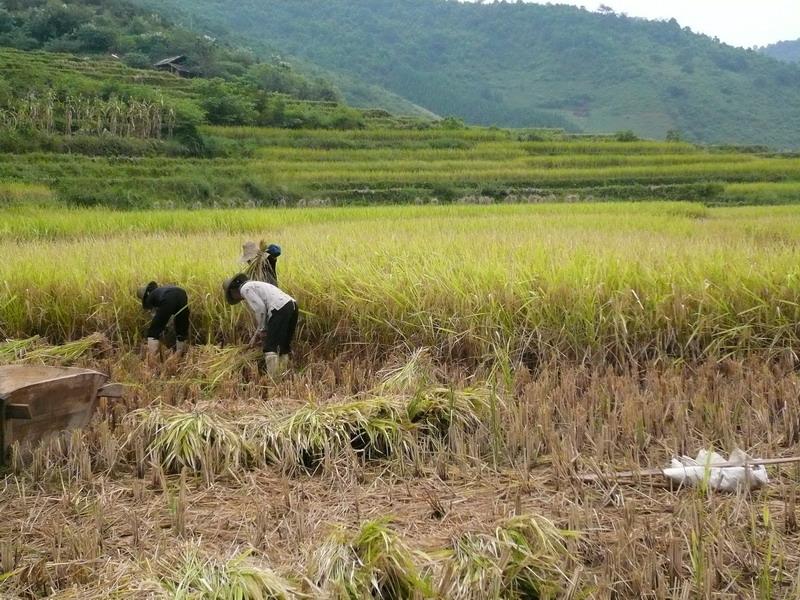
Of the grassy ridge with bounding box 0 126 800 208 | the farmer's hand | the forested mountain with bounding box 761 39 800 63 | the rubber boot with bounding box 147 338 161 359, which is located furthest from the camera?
the forested mountain with bounding box 761 39 800 63

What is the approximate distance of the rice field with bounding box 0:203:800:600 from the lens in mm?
2135

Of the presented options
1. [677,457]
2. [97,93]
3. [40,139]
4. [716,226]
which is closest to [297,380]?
[677,457]

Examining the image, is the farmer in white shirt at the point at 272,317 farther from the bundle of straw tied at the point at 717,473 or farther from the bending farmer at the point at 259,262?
the bundle of straw tied at the point at 717,473

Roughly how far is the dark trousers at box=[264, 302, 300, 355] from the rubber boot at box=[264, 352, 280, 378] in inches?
1.5

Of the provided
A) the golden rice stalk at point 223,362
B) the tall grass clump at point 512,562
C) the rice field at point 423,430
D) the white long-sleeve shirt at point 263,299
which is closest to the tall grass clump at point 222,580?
the rice field at point 423,430

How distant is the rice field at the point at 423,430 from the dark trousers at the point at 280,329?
201 mm

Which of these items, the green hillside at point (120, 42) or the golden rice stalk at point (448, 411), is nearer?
the golden rice stalk at point (448, 411)

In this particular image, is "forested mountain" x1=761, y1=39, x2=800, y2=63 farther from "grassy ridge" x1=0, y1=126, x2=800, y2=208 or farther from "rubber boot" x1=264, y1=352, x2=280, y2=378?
"rubber boot" x1=264, y1=352, x2=280, y2=378

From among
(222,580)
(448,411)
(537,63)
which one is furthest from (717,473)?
(537,63)

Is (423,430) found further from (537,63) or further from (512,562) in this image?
(537,63)

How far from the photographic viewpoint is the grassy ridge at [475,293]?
4.27 meters

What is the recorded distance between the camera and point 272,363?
4.10 meters

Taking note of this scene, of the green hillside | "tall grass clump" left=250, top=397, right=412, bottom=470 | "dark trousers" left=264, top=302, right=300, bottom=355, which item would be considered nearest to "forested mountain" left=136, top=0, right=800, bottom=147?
the green hillside

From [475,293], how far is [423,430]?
1.43 meters
